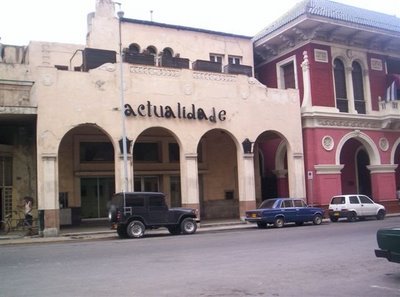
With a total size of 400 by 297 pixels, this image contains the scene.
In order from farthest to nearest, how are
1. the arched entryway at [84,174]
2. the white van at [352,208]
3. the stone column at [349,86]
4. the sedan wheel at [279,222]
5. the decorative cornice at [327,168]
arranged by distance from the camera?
the stone column at [349,86], the decorative cornice at [327,168], the arched entryway at [84,174], the white van at [352,208], the sedan wheel at [279,222]

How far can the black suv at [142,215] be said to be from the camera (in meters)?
20.2

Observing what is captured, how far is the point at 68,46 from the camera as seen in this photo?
2756 cm

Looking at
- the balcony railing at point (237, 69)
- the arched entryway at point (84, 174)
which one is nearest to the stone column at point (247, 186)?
the balcony railing at point (237, 69)

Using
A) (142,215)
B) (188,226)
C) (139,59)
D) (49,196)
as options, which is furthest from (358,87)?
(49,196)

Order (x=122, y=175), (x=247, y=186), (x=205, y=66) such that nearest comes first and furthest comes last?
(x=122, y=175)
(x=205, y=66)
(x=247, y=186)

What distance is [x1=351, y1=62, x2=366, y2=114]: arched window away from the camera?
107 feet

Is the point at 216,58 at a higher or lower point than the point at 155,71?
higher

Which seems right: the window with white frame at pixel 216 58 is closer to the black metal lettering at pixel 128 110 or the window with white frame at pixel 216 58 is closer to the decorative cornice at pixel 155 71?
the decorative cornice at pixel 155 71

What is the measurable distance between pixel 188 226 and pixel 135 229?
2.51 m

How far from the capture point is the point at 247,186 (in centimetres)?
2728

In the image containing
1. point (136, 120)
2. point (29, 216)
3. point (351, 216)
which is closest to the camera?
point (29, 216)

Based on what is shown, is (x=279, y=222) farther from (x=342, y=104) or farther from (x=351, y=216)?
(x=342, y=104)

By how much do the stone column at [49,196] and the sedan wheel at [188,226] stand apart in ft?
19.0

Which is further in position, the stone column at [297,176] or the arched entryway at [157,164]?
the arched entryway at [157,164]
